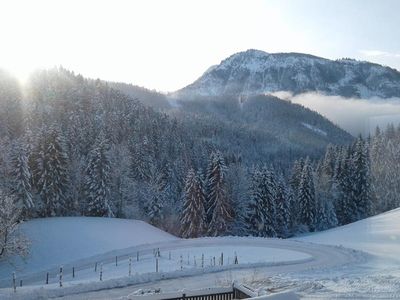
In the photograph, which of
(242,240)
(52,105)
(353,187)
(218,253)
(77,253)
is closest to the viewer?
(218,253)

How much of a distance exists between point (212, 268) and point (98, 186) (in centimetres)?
3626

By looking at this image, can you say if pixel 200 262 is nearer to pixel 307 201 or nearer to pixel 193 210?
pixel 193 210

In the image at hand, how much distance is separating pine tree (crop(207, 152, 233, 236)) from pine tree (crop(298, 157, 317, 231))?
1485 cm

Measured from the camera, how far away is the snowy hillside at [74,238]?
1678 inches

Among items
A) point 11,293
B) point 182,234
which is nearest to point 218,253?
point 11,293

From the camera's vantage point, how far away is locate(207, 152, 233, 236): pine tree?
57.7 m

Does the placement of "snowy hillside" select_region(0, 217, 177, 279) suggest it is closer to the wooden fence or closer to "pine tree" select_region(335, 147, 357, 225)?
the wooden fence

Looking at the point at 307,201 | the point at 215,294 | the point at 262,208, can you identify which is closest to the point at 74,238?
the point at 262,208

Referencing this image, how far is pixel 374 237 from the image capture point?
1640 inches

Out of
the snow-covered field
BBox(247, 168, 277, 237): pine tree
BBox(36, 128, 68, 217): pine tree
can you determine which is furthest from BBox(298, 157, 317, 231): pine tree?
BBox(36, 128, 68, 217): pine tree

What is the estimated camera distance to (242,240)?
40.9 metres

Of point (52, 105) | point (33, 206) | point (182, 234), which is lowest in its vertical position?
point (182, 234)

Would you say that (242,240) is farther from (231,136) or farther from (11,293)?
(231,136)

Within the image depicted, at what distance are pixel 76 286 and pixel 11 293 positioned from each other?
8.74ft
